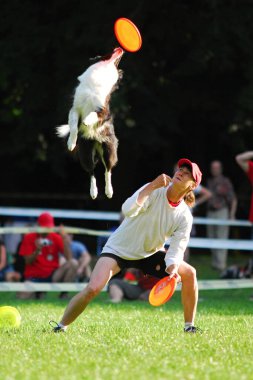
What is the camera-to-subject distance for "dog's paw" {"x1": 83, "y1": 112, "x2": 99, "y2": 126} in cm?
795

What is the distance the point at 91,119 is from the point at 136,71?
31.9ft

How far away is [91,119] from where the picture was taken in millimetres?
7984

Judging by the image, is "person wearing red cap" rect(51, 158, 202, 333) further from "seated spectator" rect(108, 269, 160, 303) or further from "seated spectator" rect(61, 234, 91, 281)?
"seated spectator" rect(61, 234, 91, 281)

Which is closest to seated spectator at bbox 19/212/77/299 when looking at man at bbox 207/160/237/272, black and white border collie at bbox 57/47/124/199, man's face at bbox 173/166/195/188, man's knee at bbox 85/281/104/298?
man at bbox 207/160/237/272

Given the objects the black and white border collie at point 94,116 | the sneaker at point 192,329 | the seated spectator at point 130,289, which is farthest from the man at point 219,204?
the sneaker at point 192,329

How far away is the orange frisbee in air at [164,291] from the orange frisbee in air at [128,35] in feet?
6.81

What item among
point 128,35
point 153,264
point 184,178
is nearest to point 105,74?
point 128,35

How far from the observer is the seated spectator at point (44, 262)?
1340 centimetres

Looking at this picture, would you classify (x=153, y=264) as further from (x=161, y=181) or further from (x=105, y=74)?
(x=105, y=74)

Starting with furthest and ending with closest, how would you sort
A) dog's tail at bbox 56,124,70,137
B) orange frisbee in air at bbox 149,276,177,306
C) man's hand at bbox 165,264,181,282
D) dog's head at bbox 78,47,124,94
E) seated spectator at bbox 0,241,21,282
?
1. seated spectator at bbox 0,241,21,282
2. dog's tail at bbox 56,124,70,137
3. dog's head at bbox 78,47,124,94
4. man's hand at bbox 165,264,181,282
5. orange frisbee in air at bbox 149,276,177,306

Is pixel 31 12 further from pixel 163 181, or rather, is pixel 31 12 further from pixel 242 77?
pixel 163 181

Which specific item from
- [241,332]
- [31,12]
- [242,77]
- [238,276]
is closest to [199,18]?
[242,77]

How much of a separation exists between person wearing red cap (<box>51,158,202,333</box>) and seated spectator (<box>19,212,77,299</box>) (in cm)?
544

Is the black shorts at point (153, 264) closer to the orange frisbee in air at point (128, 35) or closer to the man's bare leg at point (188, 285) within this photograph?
the man's bare leg at point (188, 285)
